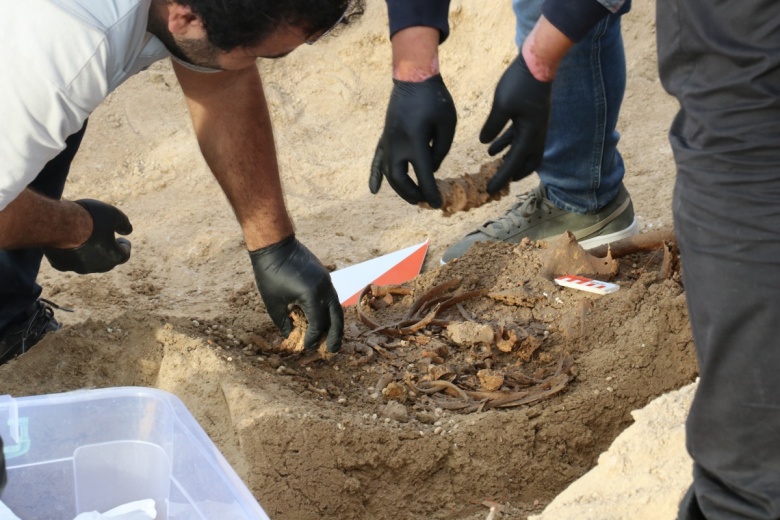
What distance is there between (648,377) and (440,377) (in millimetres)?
535

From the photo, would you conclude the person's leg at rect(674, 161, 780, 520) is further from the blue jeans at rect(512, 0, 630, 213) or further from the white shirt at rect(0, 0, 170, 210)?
the blue jeans at rect(512, 0, 630, 213)

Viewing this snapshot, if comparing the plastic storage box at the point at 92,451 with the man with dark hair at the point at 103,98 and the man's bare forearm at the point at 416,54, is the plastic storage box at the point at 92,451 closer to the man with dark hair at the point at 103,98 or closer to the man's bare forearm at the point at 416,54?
the man with dark hair at the point at 103,98

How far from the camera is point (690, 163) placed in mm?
1203

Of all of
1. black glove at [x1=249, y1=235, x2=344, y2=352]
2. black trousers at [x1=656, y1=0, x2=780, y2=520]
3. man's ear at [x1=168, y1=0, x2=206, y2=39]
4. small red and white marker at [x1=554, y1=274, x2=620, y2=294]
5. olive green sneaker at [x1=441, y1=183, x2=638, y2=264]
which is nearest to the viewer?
black trousers at [x1=656, y1=0, x2=780, y2=520]

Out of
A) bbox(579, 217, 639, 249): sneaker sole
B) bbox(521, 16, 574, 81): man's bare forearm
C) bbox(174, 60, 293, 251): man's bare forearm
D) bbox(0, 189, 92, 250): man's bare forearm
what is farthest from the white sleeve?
bbox(579, 217, 639, 249): sneaker sole

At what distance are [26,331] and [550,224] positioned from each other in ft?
5.67

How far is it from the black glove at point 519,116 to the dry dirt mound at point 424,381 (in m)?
0.53

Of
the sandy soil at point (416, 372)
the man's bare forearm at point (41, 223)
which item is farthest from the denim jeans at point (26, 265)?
the sandy soil at point (416, 372)

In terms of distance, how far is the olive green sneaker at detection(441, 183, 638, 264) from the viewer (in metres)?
2.90

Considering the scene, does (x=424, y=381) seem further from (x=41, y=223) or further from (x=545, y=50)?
(x=41, y=223)

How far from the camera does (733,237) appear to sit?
1146 millimetres

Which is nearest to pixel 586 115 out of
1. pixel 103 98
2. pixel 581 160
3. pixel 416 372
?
pixel 581 160

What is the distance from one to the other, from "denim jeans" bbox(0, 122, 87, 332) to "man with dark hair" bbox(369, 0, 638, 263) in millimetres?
1010

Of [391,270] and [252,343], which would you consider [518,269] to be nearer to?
[391,270]
